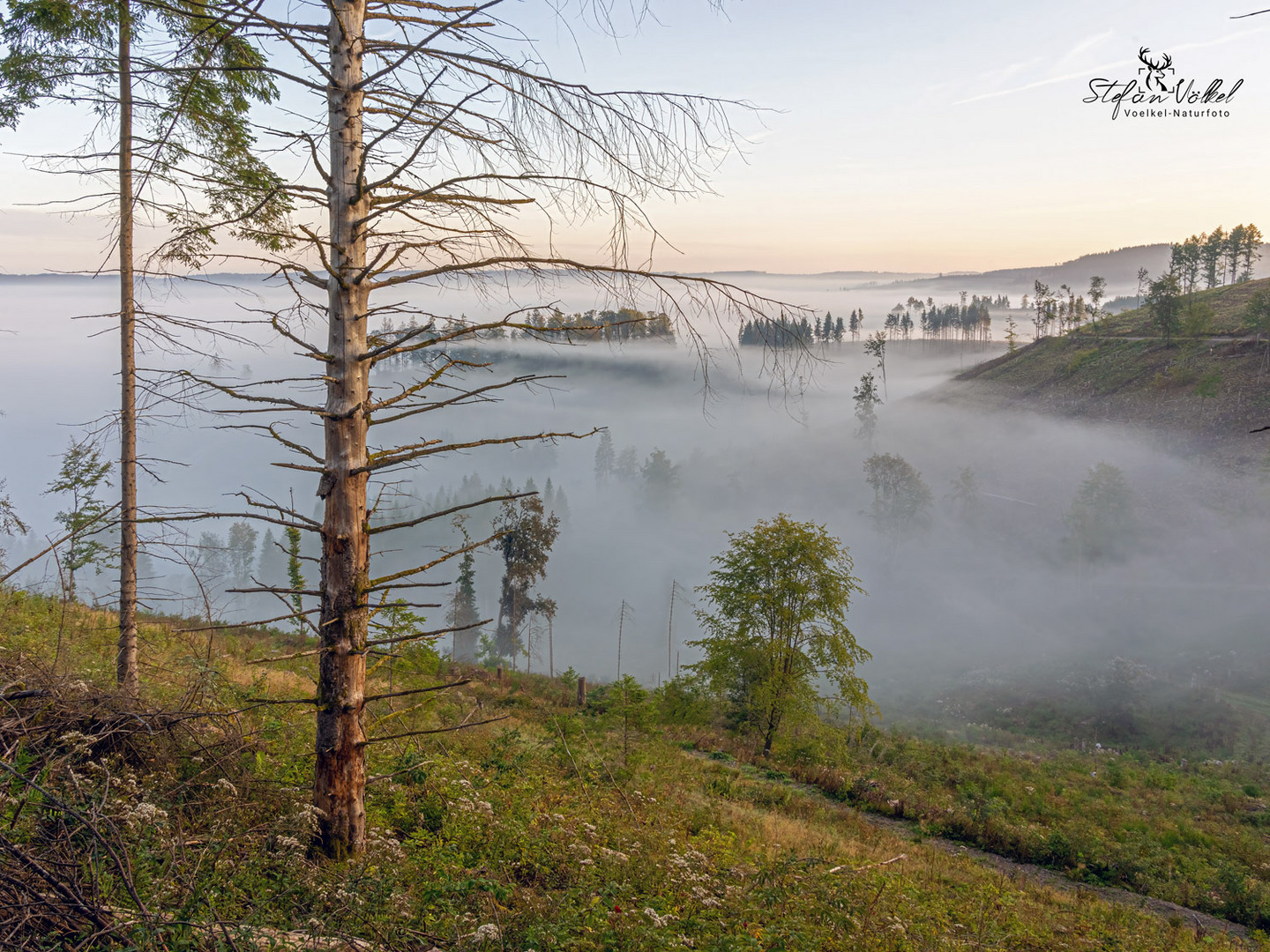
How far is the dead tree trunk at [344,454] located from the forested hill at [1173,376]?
70751mm

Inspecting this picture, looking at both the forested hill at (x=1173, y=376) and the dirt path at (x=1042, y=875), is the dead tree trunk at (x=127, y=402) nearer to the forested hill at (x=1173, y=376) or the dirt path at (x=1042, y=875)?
the dirt path at (x=1042, y=875)

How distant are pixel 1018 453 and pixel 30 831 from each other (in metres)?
114

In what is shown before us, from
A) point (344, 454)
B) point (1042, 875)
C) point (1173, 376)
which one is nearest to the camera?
point (344, 454)

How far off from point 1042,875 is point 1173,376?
98.4m

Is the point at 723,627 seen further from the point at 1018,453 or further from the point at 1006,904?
the point at 1018,453

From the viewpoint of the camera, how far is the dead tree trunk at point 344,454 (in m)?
3.70

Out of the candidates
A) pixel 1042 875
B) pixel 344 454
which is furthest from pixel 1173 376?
pixel 344 454

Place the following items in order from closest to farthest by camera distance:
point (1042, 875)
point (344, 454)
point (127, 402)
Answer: point (344, 454), point (127, 402), point (1042, 875)

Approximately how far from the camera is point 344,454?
3824 mm

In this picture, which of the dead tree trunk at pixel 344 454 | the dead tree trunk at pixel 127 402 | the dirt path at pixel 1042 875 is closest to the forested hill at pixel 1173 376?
the dirt path at pixel 1042 875

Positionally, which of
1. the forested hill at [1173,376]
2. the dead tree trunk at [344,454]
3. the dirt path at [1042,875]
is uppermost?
the forested hill at [1173,376]

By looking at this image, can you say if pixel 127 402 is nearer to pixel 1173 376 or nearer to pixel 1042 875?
pixel 1042 875

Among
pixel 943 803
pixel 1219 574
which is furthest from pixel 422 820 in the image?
pixel 1219 574

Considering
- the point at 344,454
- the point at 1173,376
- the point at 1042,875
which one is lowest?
the point at 1042,875
